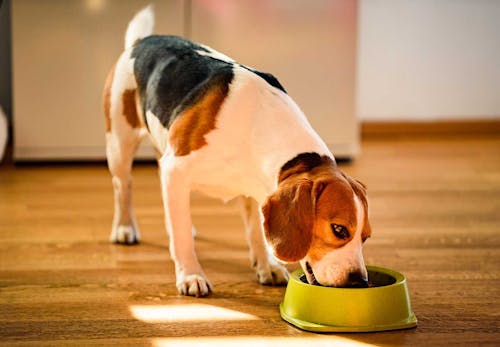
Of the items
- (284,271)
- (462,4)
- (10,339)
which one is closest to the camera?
(10,339)

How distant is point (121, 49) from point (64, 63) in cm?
27

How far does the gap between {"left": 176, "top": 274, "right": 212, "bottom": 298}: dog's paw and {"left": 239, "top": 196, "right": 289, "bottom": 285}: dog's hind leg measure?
171 millimetres

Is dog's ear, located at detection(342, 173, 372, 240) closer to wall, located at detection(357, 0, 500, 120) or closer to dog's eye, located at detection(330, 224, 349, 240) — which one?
dog's eye, located at detection(330, 224, 349, 240)

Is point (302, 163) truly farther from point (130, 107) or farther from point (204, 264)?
point (130, 107)

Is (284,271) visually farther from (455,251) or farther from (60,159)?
(60,159)

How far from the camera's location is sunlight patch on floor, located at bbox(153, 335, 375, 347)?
1.97 metres

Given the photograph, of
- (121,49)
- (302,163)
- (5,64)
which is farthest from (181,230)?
(5,64)

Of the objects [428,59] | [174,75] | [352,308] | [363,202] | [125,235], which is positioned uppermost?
[174,75]

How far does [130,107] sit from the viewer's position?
277 cm

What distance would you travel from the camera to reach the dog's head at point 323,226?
1.99 m

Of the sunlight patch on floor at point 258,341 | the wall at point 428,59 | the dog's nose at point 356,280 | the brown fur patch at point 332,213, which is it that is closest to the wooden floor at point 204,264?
the sunlight patch on floor at point 258,341

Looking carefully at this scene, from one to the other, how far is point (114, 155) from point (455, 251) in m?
1.09

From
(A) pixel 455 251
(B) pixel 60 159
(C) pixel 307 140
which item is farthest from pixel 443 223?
(B) pixel 60 159

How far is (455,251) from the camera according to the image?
9.12ft
